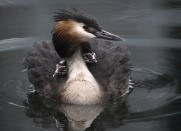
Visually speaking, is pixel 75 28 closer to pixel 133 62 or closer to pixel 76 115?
pixel 76 115

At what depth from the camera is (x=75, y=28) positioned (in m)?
8.53

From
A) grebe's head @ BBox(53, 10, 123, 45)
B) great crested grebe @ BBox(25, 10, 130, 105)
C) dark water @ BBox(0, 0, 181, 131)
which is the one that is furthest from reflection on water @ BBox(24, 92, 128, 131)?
grebe's head @ BBox(53, 10, 123, 45)

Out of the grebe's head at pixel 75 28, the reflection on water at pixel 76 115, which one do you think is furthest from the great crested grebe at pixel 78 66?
the reflection on water at pixel 76 115

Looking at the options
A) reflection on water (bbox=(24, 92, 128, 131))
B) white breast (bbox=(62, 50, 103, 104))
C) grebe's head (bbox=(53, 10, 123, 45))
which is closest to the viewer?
reflection on water (bbox=(24, 92, 128, 131))

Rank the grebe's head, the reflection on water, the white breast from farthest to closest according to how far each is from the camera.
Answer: the white breast → the grebe's head → the reflection on water

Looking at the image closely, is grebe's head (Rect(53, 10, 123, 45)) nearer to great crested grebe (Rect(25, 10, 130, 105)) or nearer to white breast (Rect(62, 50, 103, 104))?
great crested grebe (Rect(25, 10, 130, 105))

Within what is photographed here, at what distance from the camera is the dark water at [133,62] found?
819 centimetres

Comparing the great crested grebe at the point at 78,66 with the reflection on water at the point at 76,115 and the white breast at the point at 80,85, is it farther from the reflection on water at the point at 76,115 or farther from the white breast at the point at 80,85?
the reflection on water at the point at 76,115

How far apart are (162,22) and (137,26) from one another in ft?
1.29

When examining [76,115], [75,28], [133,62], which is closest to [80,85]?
[76,115]

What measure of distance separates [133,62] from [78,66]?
1.35 meters

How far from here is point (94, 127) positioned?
809 cm

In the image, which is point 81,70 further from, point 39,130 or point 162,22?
point 162,22

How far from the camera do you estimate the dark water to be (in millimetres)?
8188
